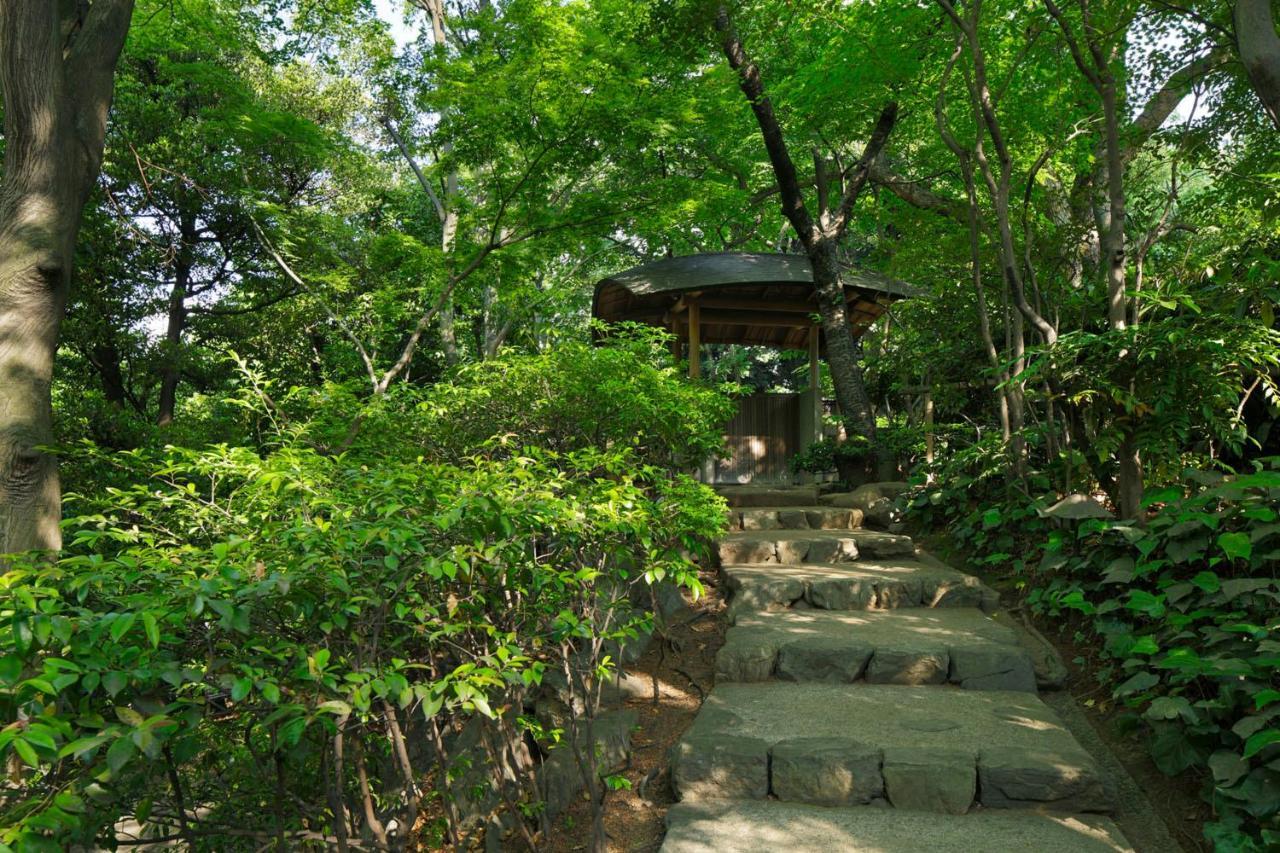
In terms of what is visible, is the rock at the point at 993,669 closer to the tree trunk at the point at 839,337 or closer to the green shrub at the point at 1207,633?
the green shrub at the point at 1207,633

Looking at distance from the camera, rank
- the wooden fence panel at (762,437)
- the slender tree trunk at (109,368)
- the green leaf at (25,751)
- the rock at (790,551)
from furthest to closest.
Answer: the wooden fence panel at (762,437), the slender tree trunk at (109,368), the rock at (790,551), the green leaf at (25,751)

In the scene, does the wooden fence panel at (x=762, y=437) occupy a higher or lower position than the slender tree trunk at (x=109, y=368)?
lower

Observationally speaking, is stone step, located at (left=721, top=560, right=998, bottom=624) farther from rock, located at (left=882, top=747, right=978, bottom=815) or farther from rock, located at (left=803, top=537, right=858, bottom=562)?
rock, located at (left=882, top=747, right=978, bottom=815)

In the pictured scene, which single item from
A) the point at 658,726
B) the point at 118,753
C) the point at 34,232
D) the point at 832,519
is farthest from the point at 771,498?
the point at 118,753

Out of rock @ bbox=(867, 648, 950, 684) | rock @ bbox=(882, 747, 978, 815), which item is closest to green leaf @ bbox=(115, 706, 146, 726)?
rock @ bbox=(882, 747, 978, 815)

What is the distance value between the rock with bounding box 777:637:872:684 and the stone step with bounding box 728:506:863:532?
8.82ft

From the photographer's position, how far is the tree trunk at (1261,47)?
272 centimetres

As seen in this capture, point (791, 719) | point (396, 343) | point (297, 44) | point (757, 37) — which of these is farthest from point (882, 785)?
point (297, 44)

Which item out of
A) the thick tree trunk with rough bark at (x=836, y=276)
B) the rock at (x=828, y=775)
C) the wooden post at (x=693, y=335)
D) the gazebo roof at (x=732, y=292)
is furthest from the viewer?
the wooden post at (x=693, y=335)

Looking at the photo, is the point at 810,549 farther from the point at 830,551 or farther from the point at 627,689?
the point at 627,689

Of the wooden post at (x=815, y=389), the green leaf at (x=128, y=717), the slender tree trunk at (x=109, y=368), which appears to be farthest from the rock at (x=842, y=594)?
the slender tree trunk at (x=109, y=368)

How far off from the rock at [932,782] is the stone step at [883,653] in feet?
3.33

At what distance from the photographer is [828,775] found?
310 centimetres

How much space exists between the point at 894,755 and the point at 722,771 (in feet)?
2.37
